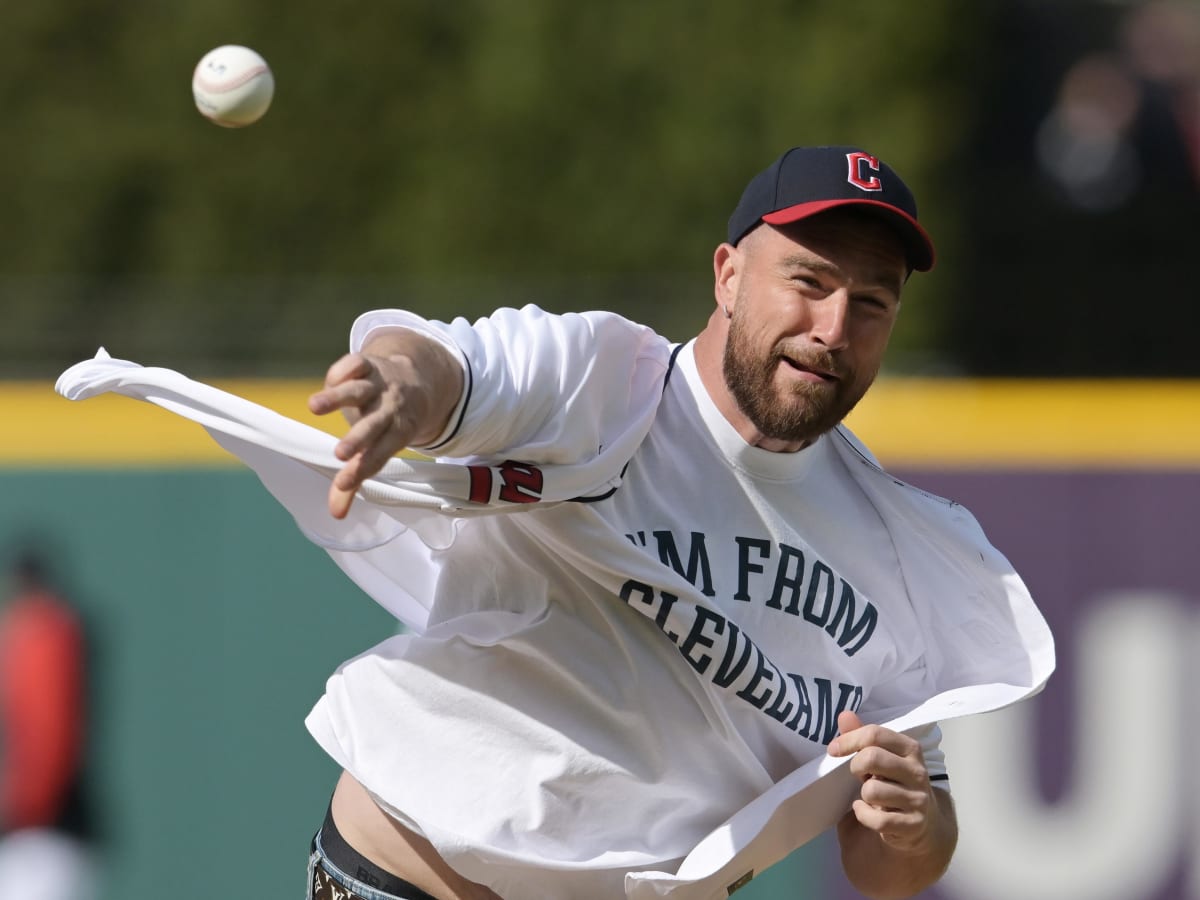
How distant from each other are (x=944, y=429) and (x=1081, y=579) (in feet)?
2.16

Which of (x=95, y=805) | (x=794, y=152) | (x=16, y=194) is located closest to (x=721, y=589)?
(x=794, y=152)

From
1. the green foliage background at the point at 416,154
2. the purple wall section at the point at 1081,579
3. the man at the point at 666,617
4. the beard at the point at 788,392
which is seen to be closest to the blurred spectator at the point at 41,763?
the purple wall section at the point at 1081,579

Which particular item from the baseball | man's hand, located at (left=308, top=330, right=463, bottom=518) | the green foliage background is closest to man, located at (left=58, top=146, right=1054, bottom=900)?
man's hand, located at (left=308, top=330, right=463, bottom=518)

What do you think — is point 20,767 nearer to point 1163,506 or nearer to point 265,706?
point 265,706

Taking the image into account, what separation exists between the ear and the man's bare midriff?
103 centimetres

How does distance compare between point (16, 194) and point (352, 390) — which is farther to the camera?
point (16, 194)

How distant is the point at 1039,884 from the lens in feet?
18.7

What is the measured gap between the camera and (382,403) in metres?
2.34

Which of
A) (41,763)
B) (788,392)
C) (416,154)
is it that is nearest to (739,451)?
(788,392)

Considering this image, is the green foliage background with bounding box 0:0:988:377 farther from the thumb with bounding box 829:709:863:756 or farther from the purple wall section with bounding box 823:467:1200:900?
the thumb with bounding box 829:709:863:756

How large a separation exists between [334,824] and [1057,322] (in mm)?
7266

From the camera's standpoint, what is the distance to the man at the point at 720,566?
287cm

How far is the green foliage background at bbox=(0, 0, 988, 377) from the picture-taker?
988cm

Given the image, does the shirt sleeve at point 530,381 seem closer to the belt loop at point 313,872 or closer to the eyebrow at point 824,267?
the eyebrow at point 824,267
